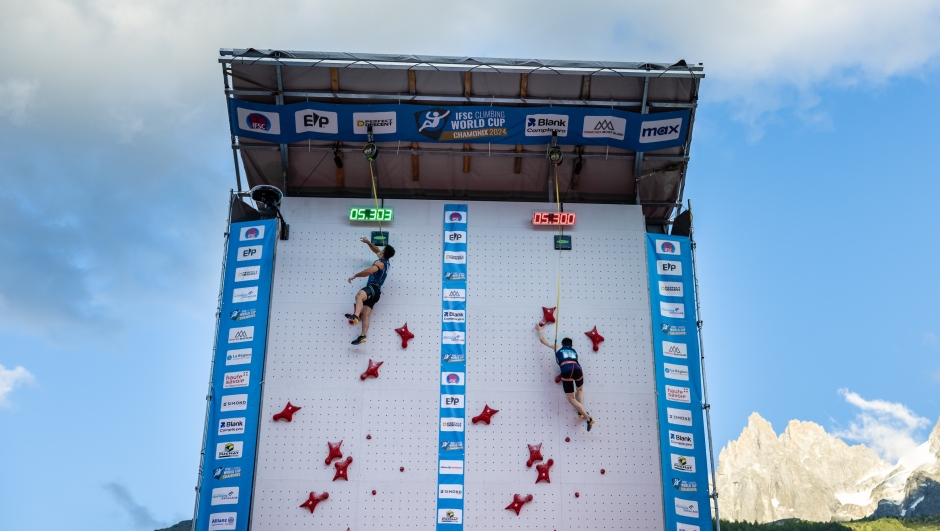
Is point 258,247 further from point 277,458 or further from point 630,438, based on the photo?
point 630,438

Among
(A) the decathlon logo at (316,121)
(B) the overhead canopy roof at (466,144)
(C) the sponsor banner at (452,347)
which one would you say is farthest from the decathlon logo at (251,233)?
(C) the sponsor banner at (452,347)

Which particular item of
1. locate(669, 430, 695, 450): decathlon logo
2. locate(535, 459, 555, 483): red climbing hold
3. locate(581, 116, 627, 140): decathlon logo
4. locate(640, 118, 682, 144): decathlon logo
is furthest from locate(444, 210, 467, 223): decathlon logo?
locate(669, 430, 695, 450): decathlon logo

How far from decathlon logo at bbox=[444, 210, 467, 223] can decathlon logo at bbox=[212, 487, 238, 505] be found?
4538 millimetres

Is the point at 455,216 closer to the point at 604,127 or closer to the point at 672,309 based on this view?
the point at 604,127

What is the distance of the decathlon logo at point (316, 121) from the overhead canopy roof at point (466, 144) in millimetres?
231

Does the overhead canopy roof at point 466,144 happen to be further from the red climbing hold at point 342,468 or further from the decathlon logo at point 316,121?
the red climbing hold at point 342,468

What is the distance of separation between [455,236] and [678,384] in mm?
3663

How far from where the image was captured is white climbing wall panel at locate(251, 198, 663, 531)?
8.44 meters

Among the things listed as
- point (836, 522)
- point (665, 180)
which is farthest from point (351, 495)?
point (836, 522)

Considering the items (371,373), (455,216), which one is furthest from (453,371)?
(455,216)

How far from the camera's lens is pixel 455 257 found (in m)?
9.67

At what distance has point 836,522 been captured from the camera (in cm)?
1602

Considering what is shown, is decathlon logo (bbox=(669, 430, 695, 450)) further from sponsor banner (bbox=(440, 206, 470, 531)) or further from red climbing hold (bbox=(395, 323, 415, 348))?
red climbing hold (bbox=(395, 323, 415, 348))

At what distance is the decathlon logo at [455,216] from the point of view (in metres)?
9.91
